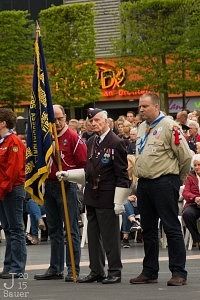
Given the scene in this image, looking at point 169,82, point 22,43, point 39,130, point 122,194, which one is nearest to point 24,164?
point 39,130

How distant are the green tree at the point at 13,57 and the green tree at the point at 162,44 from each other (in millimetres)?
5476

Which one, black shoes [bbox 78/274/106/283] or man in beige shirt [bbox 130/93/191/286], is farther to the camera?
black shoes [bbox 78/274/106/283]

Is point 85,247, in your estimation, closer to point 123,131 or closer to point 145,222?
point 123,131

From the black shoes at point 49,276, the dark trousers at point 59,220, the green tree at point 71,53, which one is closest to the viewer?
the dark trousers at point 59,220

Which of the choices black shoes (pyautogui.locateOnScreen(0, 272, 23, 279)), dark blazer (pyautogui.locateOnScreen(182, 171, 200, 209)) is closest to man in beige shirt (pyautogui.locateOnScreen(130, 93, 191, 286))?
black shoes (pyautogui.locateOnScreen(0, 272, 23, 279))

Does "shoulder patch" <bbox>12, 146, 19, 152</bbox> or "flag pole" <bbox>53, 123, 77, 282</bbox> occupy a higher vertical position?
"shoulder patch" <bbox>12, 146, 19, 152</bbox>

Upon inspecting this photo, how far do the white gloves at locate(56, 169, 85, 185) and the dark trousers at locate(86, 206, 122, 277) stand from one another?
34 cm

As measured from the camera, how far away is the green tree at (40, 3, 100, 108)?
41.8 m

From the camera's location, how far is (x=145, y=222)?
11133mm

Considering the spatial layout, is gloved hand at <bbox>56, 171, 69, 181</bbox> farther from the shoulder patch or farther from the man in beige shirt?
the shoulder patch

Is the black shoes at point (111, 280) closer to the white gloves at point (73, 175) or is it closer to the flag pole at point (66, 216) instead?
the flag pole at point (66, 216)

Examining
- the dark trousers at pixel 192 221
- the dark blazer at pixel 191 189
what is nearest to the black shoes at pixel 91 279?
the dark trousers at pixel 192 221

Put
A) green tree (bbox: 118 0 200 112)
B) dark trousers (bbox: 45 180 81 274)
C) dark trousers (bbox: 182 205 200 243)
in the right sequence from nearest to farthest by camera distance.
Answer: dark trousers (bbox: 45 180 81 274), dark trousers (bbox: 182 205 200 243), green tree (bbox: 118 0 200 112)

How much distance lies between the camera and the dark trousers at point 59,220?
1161 cm
